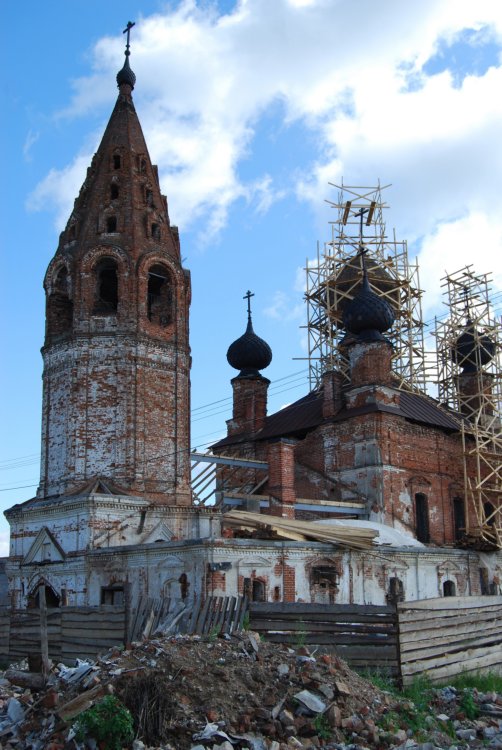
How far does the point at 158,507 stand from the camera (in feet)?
63.4

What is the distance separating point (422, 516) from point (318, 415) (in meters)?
4.33

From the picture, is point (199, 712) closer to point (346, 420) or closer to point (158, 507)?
point (158, 507)

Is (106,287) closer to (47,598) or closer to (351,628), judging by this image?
(47,598)

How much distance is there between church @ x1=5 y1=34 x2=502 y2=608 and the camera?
1816 cm

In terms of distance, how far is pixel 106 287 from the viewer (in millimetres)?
22047

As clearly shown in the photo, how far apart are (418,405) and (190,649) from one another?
18.2 meters

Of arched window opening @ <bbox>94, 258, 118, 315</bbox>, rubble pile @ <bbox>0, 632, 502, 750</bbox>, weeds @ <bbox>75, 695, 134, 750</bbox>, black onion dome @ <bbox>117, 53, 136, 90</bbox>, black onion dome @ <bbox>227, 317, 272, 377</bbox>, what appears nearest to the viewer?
weeds @ <bbox>75, 695, 134, 750</bbox>

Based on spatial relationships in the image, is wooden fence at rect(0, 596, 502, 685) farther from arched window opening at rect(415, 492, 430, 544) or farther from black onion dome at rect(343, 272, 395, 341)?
black onion dome at rect(343, 272, 395, 341)

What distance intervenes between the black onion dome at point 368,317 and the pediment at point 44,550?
1077cm

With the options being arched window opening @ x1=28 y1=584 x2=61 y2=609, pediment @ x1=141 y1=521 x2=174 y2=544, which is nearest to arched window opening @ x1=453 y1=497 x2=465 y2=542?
pediment @ x1=141 y1=521 x2=174 y2=544

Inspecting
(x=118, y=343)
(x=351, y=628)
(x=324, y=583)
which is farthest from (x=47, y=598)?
(x=351, y=628)

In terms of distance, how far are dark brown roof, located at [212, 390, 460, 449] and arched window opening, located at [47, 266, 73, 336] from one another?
8.19m

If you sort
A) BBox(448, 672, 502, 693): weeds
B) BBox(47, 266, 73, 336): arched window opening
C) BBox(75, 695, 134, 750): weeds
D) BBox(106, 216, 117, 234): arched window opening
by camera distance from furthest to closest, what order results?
BBox(106, 216, 117, 234): arched window opening < BBox(47, 266, 73, 336): arched window opening < BBox(448, 672, 502, 693): weeds < BBox(75, 695, 134, 750): weeds

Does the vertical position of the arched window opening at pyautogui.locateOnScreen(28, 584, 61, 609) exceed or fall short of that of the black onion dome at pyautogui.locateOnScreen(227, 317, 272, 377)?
it falls short
